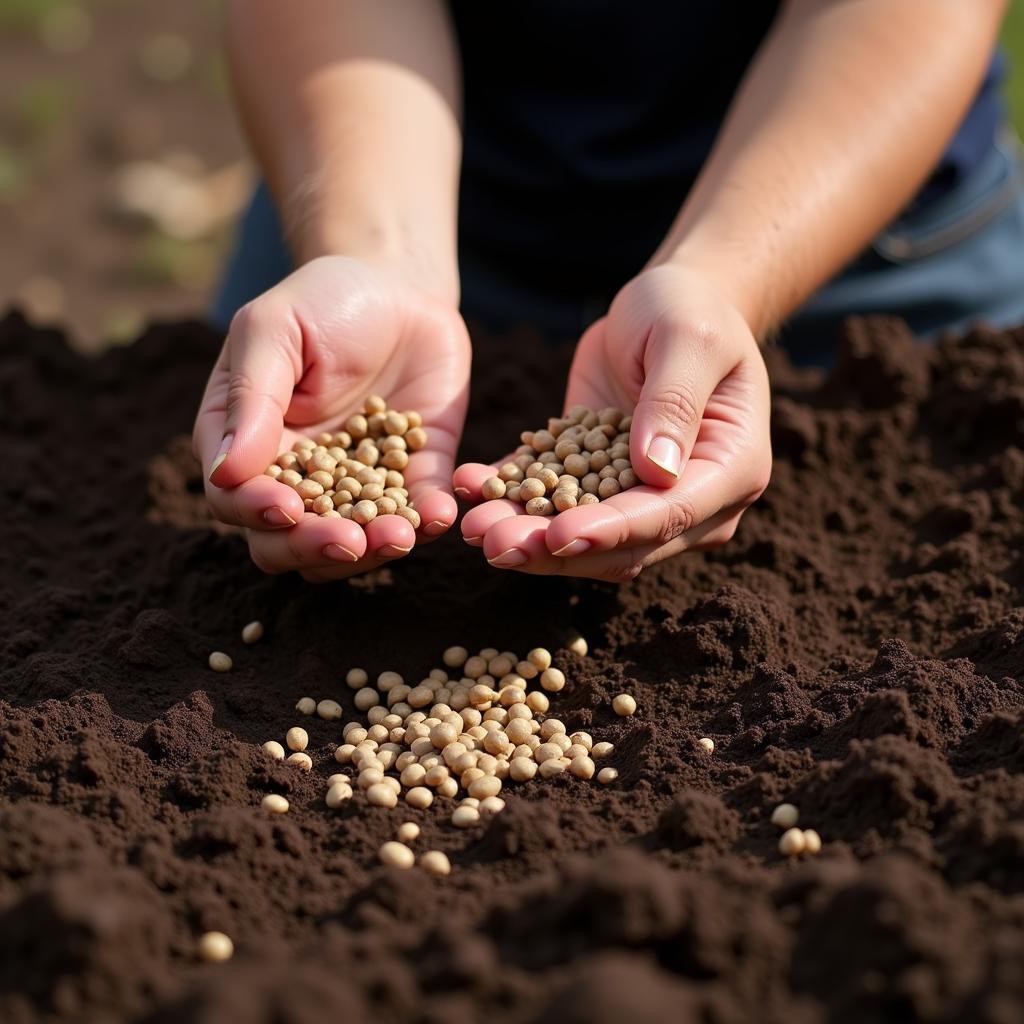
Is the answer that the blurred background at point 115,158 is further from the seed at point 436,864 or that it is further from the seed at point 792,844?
the seed at point 792,844

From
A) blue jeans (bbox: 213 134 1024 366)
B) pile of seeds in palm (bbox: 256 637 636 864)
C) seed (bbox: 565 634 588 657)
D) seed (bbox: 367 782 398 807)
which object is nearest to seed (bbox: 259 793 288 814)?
pile of seeds in palm (bbox: 256 637 636 864)

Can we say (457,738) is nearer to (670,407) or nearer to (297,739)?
(297,739)

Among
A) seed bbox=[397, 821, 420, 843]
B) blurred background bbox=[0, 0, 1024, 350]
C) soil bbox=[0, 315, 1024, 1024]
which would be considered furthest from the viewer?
blurred background bbox=[0, 0, 1024, 350]

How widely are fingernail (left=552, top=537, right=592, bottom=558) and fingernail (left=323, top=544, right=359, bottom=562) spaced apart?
0.34 meters

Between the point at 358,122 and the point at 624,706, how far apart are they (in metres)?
1.48

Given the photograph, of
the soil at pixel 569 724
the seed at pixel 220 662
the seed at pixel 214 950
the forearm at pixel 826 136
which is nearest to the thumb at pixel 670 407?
the soil at pixel 569 724

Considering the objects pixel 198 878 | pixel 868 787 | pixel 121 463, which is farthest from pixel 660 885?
pixel 121 463

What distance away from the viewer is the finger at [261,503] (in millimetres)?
2025

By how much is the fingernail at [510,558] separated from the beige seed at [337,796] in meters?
0.42

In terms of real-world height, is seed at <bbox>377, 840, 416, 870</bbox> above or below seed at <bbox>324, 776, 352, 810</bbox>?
above

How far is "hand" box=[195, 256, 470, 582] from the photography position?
2.04 m

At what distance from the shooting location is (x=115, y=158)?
608 cm

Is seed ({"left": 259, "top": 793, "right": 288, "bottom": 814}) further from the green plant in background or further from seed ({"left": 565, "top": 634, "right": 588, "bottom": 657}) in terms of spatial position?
the green plant in background

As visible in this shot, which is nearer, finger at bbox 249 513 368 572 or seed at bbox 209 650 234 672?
finger at bbox 249 513 368 572
